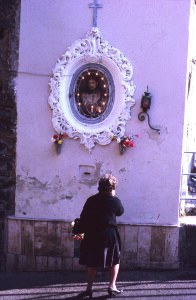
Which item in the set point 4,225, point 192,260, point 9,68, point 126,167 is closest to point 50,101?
point 9,68

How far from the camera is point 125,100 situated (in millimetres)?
4727

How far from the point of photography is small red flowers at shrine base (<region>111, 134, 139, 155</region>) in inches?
184

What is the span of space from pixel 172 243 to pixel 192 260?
399mm

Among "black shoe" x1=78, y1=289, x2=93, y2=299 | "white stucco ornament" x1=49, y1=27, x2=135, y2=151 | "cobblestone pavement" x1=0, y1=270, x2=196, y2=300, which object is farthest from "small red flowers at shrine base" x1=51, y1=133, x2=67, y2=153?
"black shoe" x1=78, y1=289, x2=93, y2=299

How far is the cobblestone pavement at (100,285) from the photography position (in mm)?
4113

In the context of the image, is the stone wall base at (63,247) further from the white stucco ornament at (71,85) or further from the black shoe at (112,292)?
the white stucco ornament at (71,85)

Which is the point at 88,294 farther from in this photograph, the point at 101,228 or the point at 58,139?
the point at 58,139

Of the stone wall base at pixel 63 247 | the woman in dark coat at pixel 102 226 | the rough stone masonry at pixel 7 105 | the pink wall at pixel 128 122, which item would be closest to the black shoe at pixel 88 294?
the woman in dark coat at pixel 102 226

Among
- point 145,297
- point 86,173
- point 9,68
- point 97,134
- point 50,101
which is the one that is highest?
point 9,68

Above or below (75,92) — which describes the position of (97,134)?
below

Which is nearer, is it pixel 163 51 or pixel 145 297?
pixel 145 297

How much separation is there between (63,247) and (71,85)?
7.60 feet

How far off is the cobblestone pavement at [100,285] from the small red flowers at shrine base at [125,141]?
172 centimetres

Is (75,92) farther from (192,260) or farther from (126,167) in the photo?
(192,260)
